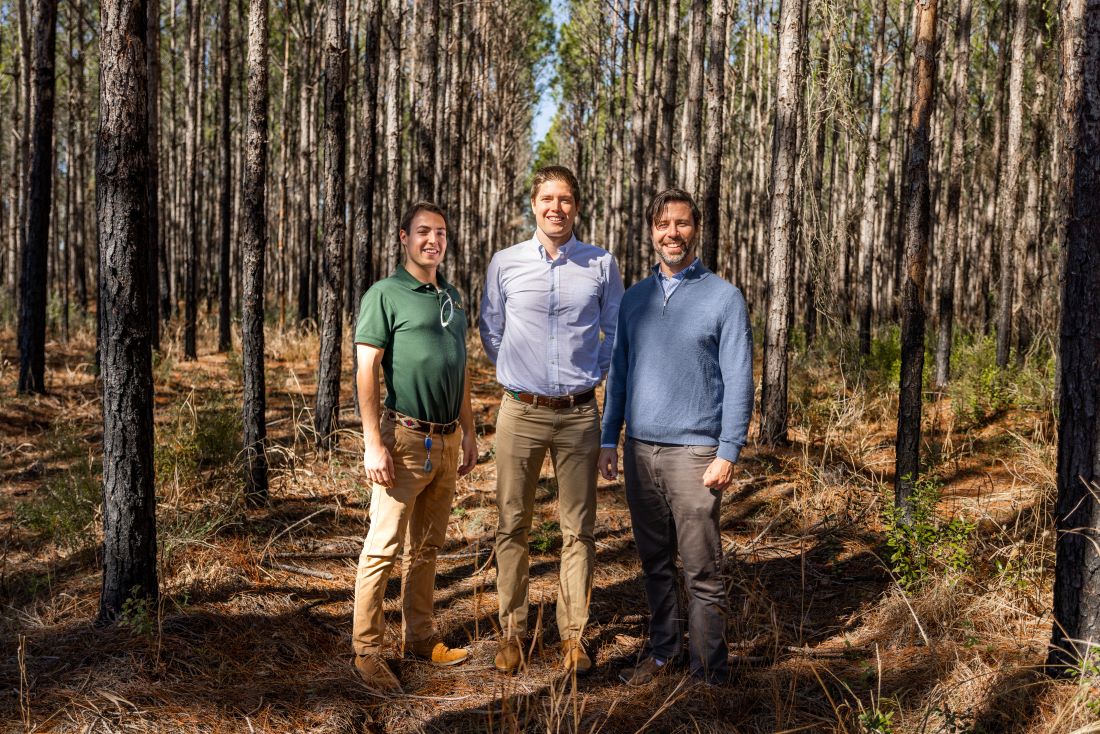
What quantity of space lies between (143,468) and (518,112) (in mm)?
24070

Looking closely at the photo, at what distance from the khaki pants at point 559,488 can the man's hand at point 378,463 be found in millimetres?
528

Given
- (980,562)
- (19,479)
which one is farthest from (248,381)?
(980,562)

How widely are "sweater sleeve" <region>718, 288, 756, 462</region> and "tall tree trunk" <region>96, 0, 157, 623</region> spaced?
2724 millimetres

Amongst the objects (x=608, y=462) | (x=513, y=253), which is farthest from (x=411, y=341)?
(x=608, y=462)

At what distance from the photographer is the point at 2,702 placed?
122 inches

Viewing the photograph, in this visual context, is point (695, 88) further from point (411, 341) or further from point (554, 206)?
point (411, 341)

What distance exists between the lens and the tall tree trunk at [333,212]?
23.3 feet

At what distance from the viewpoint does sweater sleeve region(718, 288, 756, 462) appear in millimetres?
3156

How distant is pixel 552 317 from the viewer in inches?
139

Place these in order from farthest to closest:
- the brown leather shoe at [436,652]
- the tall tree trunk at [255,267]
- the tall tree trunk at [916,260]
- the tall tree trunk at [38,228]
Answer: the tall tree trunk at [38,228] → the tall tree trunk at [255,267] → the tall tree trunk at [916,260] → the brown leather shoe at [436,652]

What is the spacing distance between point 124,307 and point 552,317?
201 cm

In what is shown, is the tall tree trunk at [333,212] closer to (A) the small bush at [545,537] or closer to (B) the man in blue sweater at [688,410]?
(A) the small bush at [545,537]

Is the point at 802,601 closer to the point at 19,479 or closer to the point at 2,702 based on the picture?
the point at 2,702

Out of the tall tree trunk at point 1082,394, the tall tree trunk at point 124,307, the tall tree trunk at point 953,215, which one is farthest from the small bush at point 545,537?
the tall tree trunk at point 953,215
